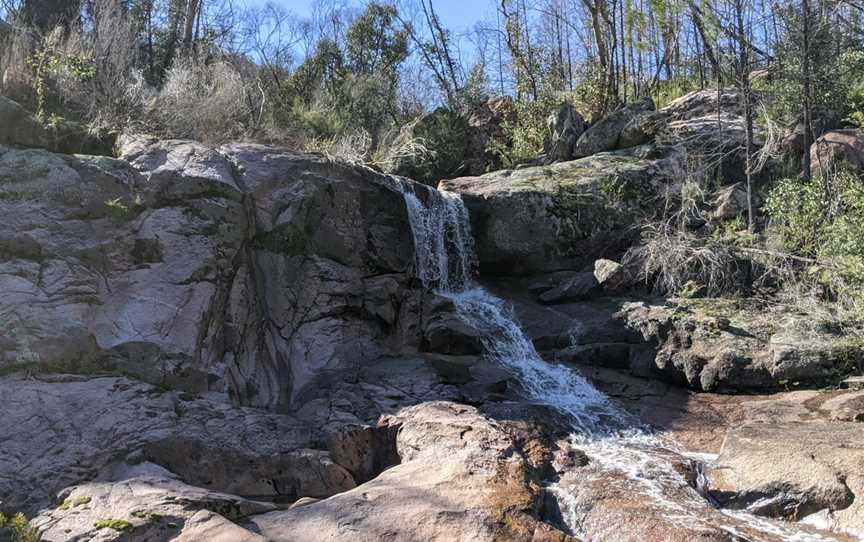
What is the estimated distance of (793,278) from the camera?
9.97 metres

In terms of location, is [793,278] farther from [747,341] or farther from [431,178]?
[431,178]

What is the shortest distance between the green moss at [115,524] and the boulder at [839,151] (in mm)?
11801

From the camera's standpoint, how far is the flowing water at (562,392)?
19.8ft

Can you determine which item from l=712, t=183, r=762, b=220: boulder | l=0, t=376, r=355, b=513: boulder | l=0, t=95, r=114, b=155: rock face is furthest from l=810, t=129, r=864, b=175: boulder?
l=0, t=95, r=114, b=155: rock face

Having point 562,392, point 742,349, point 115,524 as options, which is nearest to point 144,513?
point 115,524

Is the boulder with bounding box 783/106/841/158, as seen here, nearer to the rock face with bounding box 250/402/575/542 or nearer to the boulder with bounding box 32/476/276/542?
the rock face with bounding box 250/402/575/542

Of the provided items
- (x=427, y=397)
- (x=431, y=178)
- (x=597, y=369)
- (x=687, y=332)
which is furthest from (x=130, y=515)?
(x=431, y=178)

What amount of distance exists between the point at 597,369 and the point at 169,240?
5.97 metres

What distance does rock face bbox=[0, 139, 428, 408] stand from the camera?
25.4 feet

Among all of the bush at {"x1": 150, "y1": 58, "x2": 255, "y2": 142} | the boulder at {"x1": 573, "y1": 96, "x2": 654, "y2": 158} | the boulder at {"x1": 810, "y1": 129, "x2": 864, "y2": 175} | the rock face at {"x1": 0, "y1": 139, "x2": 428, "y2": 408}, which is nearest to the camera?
the rock face at {"x1": 0, "y1": 139, "x2": 428, "y2": 408}

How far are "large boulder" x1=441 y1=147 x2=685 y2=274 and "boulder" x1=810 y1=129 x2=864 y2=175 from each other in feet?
7.52

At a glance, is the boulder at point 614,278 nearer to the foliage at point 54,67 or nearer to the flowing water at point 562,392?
the flowing water at point 562,392

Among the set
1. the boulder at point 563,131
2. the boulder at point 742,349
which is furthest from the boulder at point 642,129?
the boulder at point 742,349

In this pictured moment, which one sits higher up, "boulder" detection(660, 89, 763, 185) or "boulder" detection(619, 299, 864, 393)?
"boulder" detection(660, 89, 763, 185)
